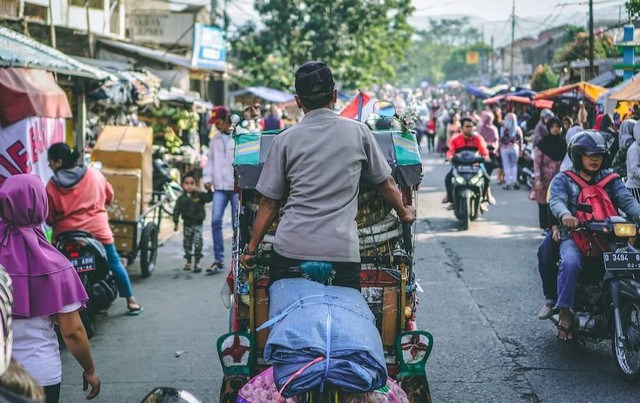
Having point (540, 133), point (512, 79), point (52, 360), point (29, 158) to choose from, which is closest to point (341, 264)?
point (52, 360)

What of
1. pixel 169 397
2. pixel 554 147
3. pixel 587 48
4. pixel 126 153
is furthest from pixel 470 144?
pixel 587 48

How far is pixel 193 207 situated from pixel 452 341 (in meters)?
4.73

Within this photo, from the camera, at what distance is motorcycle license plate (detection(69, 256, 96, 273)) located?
783cm

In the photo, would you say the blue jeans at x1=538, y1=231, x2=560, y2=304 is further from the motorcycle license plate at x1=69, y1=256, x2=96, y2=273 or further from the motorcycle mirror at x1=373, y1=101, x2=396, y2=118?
the motorcycle license plate at x1=69, y1=256, x2=96, y2=273

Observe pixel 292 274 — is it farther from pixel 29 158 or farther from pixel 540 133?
pixel 540 133

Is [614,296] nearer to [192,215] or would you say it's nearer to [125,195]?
[125,195]

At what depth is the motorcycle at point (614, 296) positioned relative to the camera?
21.0 feet

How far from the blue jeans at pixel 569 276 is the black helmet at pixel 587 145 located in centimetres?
70

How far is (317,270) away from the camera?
14.2 ft

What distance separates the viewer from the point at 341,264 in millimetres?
4395

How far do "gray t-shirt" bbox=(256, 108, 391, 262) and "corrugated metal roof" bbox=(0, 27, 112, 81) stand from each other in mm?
4687

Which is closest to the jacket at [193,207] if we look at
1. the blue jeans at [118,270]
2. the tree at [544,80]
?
the blue jeans at [118,270]

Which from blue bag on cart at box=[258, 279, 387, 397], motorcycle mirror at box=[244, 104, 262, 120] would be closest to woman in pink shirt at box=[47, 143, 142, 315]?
motorcycle mirror at box=[244, 104, 262, 120]

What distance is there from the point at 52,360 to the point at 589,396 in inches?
146
